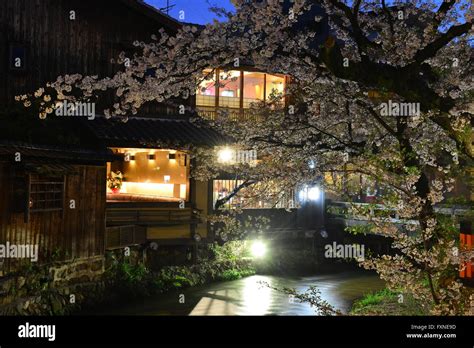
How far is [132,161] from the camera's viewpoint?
25.9 m

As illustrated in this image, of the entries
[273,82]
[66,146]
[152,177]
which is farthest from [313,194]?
[66,146]

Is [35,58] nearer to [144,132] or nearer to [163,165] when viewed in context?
[144,132]

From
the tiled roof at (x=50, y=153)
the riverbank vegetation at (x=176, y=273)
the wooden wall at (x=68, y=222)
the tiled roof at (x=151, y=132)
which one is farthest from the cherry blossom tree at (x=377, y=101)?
the riverbank vegetation at (x=176, y=273)

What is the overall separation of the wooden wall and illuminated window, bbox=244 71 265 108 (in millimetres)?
9282

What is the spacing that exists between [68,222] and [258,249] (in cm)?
1077

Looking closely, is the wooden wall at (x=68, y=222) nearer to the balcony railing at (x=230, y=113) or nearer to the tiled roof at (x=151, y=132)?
the tiled roof at (x=151, y=132)

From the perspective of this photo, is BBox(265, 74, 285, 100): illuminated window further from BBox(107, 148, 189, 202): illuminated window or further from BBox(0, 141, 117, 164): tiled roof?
BBox(0, 141, 117, 164): tiled roof

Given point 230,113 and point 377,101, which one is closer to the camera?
point 377,101

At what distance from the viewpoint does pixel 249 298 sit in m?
19.4

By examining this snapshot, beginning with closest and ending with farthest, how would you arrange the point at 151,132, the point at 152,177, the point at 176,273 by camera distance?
the point at 151,132, the point at 176,273, the point at 152,177

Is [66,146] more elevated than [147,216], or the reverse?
[66,146]

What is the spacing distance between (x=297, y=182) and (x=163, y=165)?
12226mm

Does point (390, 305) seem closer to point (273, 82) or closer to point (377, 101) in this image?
point (377, 101)

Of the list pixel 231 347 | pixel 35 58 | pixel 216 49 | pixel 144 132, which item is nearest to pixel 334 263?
pixel 144 132
